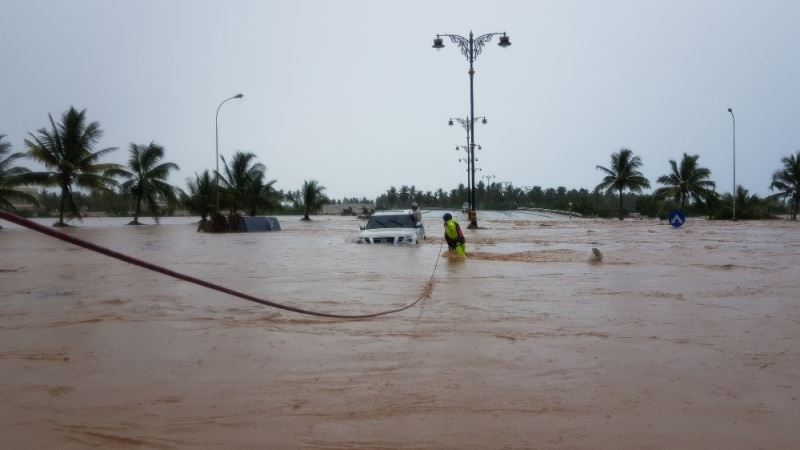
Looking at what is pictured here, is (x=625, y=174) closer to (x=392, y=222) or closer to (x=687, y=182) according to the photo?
(x=687, y=182)

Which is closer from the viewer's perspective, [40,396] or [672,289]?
[40,396]

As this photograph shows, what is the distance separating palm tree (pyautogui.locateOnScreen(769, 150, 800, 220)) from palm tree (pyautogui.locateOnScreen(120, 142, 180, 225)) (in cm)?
4777

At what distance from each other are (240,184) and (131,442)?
43.2m

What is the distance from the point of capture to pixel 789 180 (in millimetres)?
48094

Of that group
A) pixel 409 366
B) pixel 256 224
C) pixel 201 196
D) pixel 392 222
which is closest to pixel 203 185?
pixel 201 196

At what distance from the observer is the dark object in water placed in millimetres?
32469

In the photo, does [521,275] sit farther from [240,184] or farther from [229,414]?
[240,184]

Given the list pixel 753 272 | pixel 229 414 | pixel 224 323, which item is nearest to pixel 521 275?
pixel 753 272

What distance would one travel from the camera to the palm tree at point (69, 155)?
115 feet

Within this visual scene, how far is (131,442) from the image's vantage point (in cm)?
328

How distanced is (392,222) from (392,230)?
1047mm

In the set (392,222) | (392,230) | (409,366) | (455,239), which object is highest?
(392,222)

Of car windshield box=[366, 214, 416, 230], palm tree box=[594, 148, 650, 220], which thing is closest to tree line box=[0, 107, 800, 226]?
palm tree box=[594, 148, 650, 220]

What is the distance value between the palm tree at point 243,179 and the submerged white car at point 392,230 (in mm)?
26787
